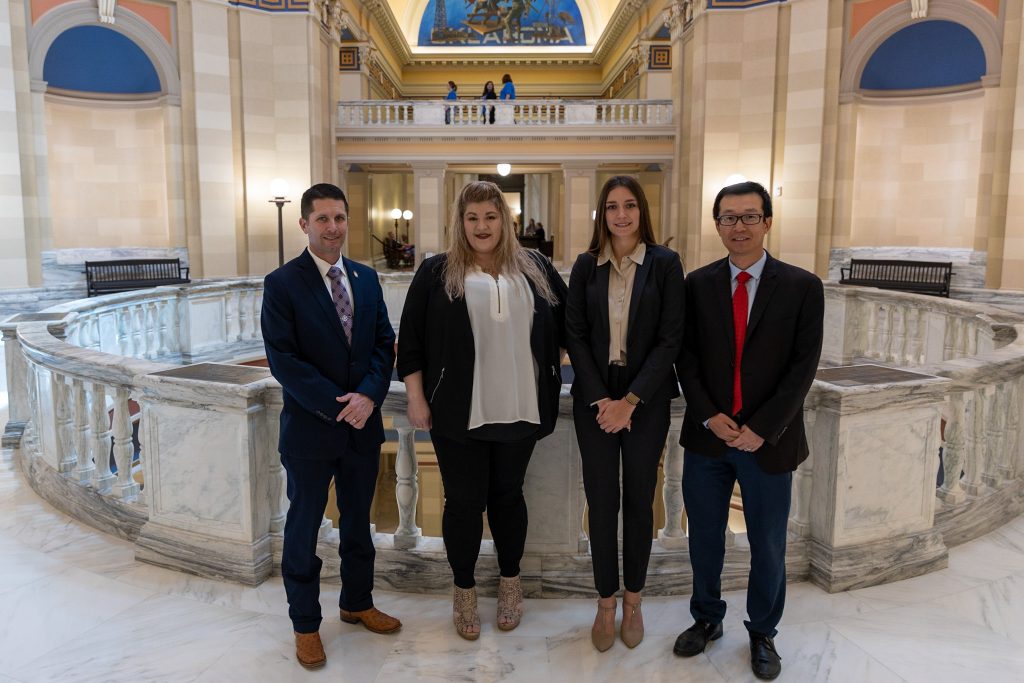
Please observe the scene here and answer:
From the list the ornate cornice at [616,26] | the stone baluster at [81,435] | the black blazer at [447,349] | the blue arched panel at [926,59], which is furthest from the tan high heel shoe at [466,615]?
the ornate cornice at [616,26]

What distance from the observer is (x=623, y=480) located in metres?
3.16

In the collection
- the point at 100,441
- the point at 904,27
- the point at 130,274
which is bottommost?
the point at 100,441

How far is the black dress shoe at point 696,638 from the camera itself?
3146 mm

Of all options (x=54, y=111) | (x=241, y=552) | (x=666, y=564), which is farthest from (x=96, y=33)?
(x=666, y=564)

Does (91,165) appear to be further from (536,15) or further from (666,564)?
(536,15)

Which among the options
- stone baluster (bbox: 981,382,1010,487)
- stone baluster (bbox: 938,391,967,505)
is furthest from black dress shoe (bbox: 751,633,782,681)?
stone baluster (bbox: 981,382,1010,487)

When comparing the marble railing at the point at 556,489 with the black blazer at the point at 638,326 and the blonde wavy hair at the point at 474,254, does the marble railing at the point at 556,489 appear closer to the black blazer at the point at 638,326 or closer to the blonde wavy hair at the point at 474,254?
the black blazer at the point at 638,326

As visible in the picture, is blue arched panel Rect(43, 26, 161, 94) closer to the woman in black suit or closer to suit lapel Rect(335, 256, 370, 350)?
suit lapel Rect(335, 256, 370, 350)

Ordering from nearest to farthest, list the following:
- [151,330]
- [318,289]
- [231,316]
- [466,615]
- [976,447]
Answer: [318,289] < [466,615] < [976,447] < [151,330] < [231,316]

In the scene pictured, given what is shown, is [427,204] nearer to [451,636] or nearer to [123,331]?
[123,331]

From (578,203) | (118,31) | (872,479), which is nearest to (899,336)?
(872,479)

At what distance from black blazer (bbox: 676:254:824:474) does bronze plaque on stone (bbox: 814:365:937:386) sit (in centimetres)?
92

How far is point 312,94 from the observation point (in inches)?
690

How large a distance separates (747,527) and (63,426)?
4266 mm
